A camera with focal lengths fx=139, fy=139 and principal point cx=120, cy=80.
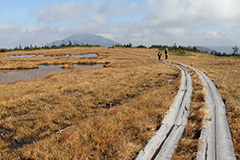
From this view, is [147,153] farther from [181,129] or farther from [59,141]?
[59,141]

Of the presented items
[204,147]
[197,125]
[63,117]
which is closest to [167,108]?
[197,125]

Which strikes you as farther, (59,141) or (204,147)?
(59,141)

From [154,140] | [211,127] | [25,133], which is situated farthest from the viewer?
[25,133]

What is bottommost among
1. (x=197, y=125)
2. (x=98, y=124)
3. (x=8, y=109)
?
(x=8, y=109)

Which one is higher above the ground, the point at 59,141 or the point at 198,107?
the point at 198,107

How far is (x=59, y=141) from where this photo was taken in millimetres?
5410

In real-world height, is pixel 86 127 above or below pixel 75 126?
above

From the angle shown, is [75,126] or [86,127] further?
[75,126]

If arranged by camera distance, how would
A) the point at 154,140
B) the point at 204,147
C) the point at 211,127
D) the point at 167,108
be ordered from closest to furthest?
the point at 204,147 < the point at 154,140 < the point at 211,127 < the point at 167,108

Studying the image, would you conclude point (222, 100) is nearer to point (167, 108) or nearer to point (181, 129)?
point (167, 108)

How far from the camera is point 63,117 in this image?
841 cm

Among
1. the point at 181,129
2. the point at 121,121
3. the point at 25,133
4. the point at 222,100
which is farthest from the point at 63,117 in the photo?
the point at 222,100

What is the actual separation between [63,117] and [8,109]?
4823mm

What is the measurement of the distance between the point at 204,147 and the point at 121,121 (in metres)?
3.33
